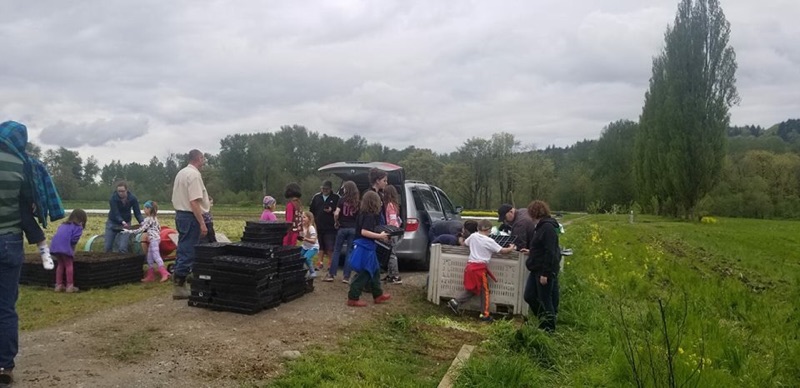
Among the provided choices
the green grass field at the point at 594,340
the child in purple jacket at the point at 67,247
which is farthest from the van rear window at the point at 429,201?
the child in purple jacket at the point at 67,247

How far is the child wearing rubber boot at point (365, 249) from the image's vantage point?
26.3 feet

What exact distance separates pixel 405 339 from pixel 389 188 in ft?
9.83

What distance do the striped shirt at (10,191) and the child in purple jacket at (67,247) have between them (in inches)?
181

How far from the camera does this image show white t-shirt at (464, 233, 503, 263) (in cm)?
803

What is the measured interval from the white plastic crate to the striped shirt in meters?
5.35

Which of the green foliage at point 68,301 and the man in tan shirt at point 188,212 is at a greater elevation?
the man in tan shirt at point 188,212

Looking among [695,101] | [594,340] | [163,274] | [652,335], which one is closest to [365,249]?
[594,340]

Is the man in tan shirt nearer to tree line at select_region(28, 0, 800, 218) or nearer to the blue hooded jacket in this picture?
the blue hooded jacket

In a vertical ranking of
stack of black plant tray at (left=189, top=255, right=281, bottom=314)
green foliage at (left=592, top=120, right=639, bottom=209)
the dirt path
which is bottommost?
the dirt path

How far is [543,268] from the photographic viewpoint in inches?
282

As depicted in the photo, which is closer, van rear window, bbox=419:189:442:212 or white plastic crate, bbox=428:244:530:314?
white plastic crate, bbox=428:244:530:314

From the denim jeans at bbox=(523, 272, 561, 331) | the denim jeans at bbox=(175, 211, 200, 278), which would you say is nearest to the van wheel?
the denim jeans at bbox=(523, 272, 561, 331)

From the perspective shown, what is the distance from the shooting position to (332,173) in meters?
10.6

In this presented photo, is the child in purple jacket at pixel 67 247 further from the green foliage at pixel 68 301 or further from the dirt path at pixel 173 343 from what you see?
the dirt path at pixel 173 343
